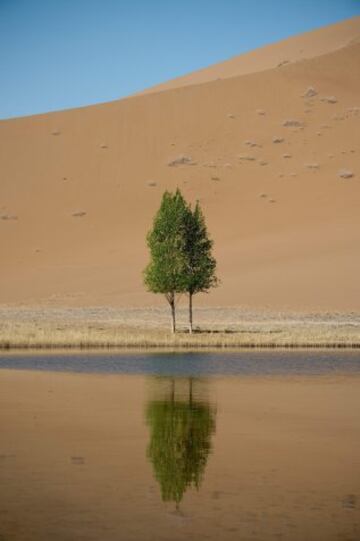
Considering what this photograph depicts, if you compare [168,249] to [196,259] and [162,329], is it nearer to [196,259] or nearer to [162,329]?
[196,259]

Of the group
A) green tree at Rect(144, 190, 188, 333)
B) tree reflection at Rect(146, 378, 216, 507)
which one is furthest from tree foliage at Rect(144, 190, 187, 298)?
tree reflection at Rect(146, 378, 216, 507)

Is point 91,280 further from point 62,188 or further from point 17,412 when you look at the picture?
point 17,412

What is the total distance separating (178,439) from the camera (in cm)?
1611

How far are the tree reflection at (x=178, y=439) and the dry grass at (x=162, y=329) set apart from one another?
11257 mm

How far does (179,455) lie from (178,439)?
5.05 ft

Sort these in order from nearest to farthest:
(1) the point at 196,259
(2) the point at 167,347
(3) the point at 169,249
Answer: (2) the point at 167,347
(3) the point at 169,249
(1) the point at 196,259

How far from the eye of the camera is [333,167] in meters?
74.1

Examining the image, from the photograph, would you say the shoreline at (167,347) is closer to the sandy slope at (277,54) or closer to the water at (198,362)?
the water at (198,362)

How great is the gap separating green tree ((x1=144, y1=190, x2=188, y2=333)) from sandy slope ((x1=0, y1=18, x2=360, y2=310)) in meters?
13.2

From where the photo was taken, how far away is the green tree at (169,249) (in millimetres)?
39875

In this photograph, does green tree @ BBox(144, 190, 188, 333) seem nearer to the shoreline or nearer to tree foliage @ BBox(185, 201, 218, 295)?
tree foliage @ BBox(185, 201, 218, 295)

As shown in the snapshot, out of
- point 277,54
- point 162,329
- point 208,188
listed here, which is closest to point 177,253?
point 162,329

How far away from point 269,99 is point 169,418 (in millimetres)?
68039

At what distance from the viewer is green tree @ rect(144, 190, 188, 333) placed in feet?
131
